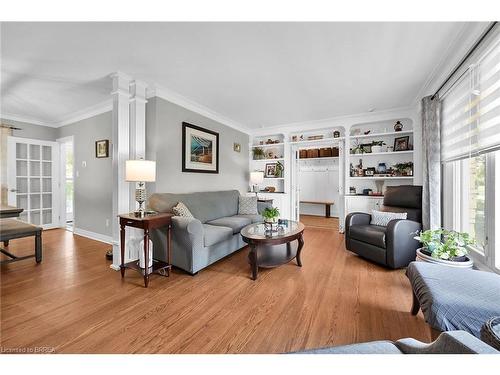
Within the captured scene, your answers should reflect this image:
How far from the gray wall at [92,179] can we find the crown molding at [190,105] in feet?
4.29

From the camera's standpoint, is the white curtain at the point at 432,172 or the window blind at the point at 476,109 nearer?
the window blind at the point at 476,109

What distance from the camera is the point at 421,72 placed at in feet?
8.48

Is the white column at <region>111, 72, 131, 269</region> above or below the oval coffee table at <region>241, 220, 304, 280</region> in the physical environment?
above

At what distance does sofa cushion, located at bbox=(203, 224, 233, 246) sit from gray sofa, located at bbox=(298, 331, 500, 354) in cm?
182

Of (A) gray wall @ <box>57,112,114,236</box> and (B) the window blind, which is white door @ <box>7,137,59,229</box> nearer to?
(A) gray wall @ <box>57,112,114,236</box>

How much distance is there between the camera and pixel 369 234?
2783 mm

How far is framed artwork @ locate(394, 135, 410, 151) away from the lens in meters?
4.02

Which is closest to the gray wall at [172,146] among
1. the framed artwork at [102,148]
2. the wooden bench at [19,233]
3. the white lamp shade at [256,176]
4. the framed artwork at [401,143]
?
the white lamp shade at [256,176]

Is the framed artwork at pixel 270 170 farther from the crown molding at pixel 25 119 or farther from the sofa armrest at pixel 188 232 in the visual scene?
the crown molding at pixel 25 119

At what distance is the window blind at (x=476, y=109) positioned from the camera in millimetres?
1713

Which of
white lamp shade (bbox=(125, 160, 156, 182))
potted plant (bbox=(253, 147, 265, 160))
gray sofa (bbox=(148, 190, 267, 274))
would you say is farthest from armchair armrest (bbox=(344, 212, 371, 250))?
potted plant (bbox=(253, 147, 265, 160))

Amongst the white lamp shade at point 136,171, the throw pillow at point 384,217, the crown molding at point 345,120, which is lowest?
the throw pillow at point 384,217
